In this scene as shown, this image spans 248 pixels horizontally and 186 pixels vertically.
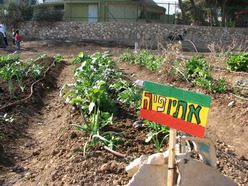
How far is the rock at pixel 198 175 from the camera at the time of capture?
312 cm

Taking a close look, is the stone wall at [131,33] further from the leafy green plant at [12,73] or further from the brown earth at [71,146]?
the brown earth at [71,146]

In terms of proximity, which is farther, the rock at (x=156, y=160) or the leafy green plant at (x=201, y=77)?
the leafy green plant at (x=201, y=77)

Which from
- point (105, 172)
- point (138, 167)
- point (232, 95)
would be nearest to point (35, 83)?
point (232, 95)

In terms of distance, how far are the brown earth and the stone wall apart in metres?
19.2

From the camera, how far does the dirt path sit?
4543 mm

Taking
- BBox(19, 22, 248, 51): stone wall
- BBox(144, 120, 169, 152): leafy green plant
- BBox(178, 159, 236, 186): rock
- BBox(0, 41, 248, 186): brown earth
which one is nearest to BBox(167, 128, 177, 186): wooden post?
BBox(178, 159, 236, 186): rock

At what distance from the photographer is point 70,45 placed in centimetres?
2558

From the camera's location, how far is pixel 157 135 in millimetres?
5020

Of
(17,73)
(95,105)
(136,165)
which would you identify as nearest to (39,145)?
(95,105)

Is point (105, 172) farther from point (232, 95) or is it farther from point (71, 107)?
point (232, 95)

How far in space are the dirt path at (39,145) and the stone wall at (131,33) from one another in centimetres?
1996

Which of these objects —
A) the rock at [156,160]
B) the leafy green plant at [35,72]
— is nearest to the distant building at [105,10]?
the leafy green plant at [35,72]

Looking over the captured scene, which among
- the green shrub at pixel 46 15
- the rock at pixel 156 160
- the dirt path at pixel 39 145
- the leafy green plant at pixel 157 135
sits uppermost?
the green shrub at pixel 46 15

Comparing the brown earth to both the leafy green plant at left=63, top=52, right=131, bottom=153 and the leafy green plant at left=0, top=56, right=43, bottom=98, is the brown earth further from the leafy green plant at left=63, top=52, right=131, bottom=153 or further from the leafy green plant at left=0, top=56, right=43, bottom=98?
the leafy green plant at left=0, top=56, right=43, bottom=98
